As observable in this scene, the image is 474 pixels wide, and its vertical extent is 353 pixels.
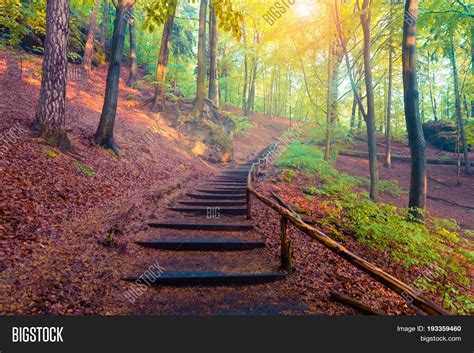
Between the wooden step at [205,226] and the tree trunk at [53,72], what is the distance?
13.2ft

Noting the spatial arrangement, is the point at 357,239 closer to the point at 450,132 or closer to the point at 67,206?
the point at 67,206

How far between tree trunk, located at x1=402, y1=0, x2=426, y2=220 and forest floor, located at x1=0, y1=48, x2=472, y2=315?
329 centimetres

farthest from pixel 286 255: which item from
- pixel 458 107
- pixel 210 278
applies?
pixel 458 107

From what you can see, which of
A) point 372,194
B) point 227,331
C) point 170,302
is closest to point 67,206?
point 170,302

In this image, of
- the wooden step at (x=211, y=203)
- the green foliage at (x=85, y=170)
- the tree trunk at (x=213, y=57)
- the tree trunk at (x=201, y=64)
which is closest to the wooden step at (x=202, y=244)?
the wooden step at (x=211, y=203)

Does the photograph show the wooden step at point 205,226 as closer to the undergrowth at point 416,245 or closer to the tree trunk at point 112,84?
the undergrowth at point 416,245

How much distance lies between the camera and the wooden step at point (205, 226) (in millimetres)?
6032

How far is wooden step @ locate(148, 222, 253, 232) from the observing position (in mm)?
6032

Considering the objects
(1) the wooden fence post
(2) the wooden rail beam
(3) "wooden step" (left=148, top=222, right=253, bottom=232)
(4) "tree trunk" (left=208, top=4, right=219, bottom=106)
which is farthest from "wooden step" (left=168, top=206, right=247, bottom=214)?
(4) "tree trunk" (left=208, top=4, right=219, bottom=106)

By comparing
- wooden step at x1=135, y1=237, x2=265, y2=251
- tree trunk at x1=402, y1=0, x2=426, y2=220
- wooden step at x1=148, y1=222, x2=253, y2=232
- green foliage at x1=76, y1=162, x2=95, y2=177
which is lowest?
wooden step at x1=135, y1=237, x2=265, y2=251

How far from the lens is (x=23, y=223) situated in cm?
417

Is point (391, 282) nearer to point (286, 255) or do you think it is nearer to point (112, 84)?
point (286, 255)

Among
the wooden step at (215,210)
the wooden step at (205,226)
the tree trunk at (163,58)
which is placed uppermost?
the tree trunk at (163,58)

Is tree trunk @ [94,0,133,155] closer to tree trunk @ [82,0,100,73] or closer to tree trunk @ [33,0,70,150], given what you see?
tree trunk @ [33,0,70,150]
